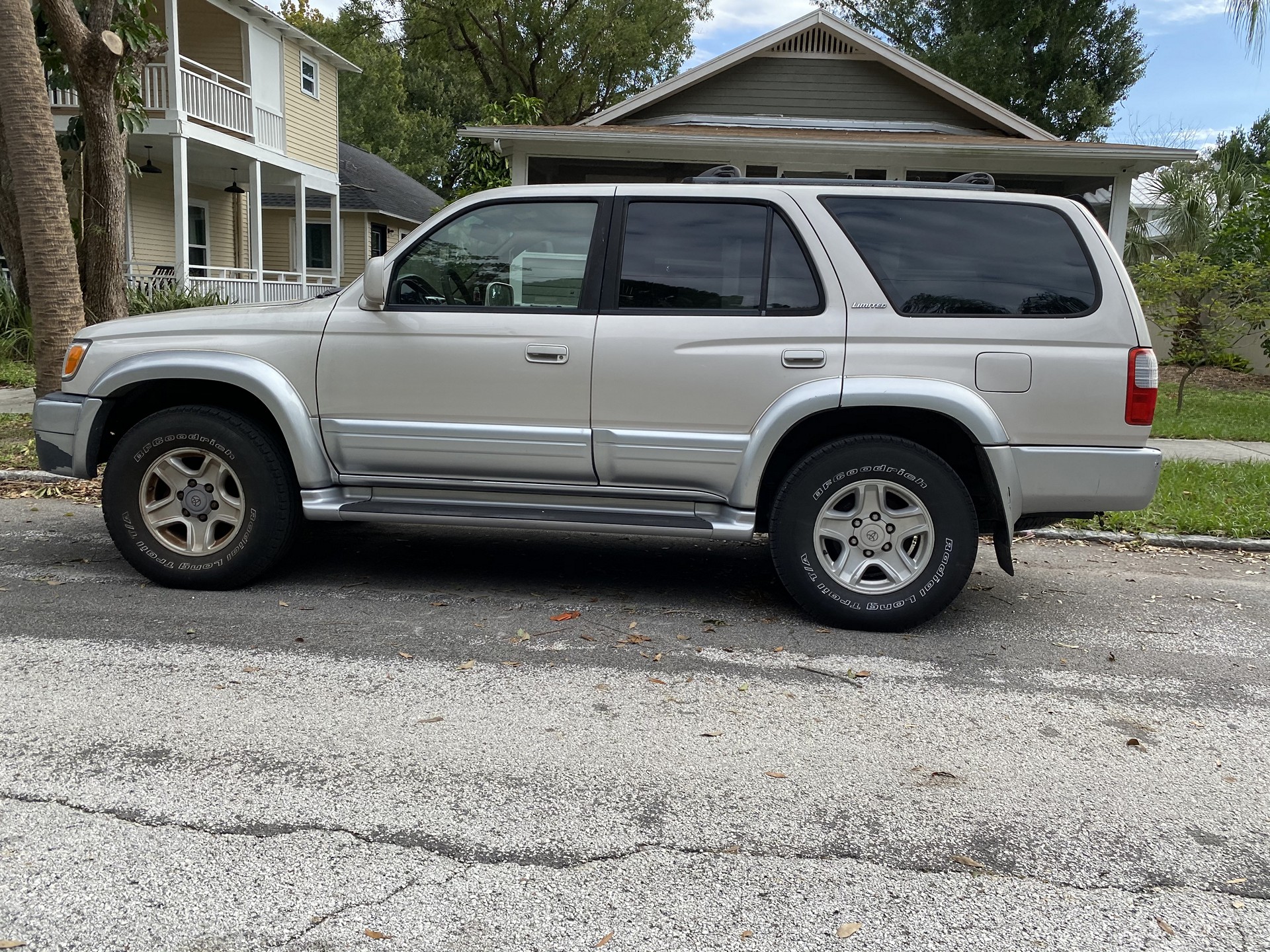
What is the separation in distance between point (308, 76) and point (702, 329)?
2512 cm

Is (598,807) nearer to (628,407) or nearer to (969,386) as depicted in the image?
(628,407)

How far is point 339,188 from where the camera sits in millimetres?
30047

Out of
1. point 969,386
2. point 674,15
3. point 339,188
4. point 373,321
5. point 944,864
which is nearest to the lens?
point 944,864

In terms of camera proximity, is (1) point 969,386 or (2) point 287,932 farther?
(1) point 969,386

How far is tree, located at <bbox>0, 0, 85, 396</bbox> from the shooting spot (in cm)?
836

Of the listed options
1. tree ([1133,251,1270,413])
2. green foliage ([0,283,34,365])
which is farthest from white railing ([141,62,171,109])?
tree ([1133,251,1270,413])

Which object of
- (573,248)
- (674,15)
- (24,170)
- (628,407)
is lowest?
(628,407)

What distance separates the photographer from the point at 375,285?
16.6ft

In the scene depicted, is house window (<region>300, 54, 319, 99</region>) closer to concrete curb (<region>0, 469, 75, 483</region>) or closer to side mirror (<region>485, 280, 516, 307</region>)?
concrete curb (<region>0, 469, 75, 483</region>)

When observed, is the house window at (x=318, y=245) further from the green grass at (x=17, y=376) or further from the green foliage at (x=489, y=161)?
the green grass at (x=17, y=376)

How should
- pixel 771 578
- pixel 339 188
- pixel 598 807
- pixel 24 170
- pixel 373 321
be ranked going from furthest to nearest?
pixel 339 188 < pixel 24 170 < pixel 771 578 < pixel 373 321 < pixel 598 807

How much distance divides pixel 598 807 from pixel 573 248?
9.46ft

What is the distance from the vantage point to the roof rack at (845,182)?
16.7ft

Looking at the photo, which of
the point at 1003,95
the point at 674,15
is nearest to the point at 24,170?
the point at 1003,95
